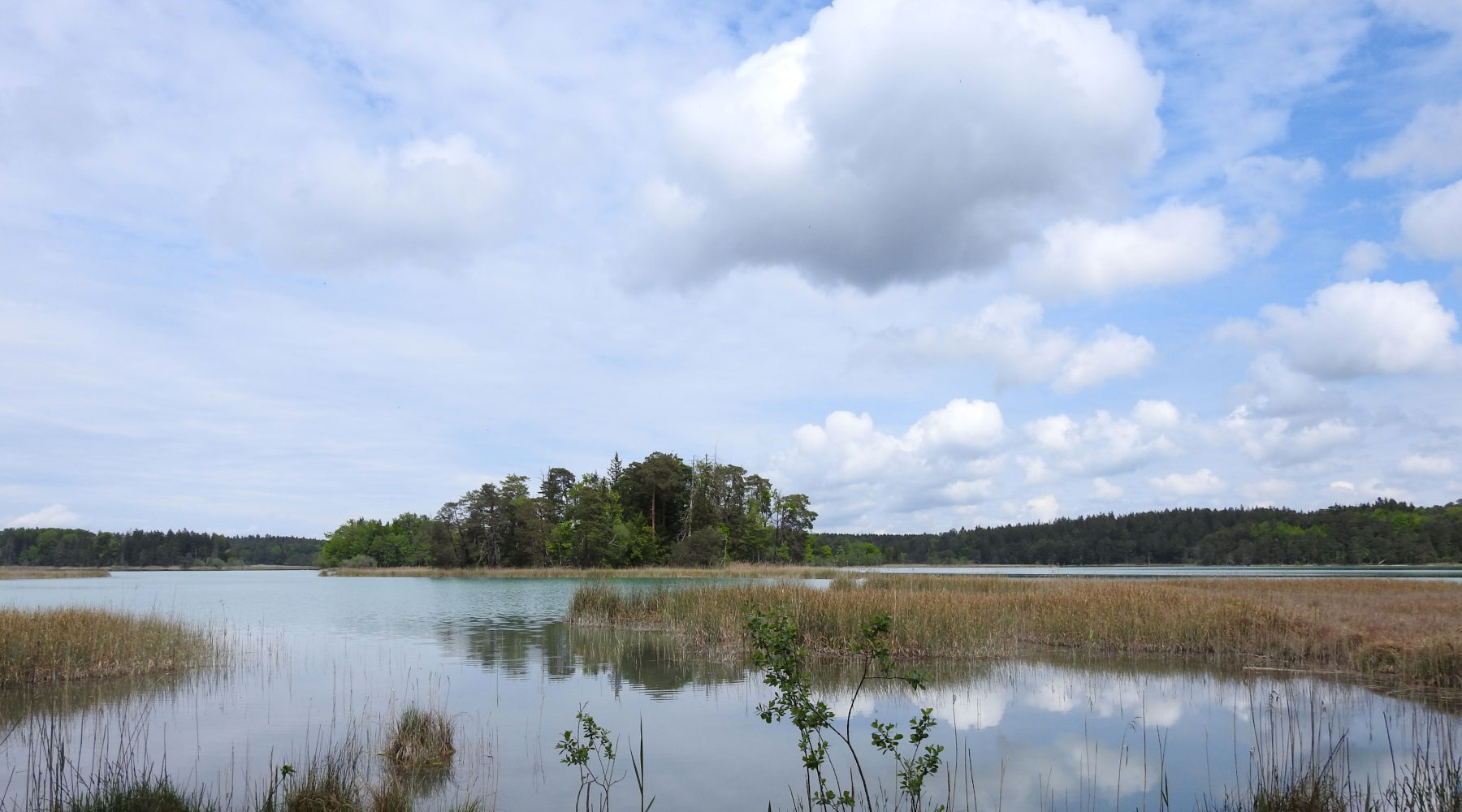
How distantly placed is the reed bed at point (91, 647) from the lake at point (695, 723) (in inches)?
36.1

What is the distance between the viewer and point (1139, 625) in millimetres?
18219

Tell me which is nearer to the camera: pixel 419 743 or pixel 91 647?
pixel 419 743

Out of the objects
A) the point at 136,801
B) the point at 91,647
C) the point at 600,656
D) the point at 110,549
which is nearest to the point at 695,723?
→ the point at 136,801

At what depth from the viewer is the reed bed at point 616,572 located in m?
52.9

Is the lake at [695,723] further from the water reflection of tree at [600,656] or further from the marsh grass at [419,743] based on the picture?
the marsh grass at [419,743]

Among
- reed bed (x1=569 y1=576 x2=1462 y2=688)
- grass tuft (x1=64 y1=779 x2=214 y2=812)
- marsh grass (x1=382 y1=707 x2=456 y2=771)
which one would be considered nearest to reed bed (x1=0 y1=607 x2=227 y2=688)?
marsh grass (x1=382 y1=707 x2=456 y2=771)

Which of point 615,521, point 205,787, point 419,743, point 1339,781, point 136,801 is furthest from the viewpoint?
point 615,521

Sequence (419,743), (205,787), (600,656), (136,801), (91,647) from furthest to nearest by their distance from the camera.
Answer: (600,656) < (91,647) < (419,743) < (205,787) < (136,801)

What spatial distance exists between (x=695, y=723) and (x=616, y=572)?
50.0 metres

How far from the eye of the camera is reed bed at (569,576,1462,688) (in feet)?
48.8

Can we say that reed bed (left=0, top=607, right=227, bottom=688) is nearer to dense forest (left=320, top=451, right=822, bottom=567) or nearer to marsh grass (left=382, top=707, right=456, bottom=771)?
marsh grass (left=382, top=707, right=456, bottom=771)

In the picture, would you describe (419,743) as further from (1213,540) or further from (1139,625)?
(1213,540)

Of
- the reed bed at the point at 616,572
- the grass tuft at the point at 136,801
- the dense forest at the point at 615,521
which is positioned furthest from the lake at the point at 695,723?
the dense forest at the point at 615,521

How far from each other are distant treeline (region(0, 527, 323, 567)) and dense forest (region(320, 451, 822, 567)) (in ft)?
247
